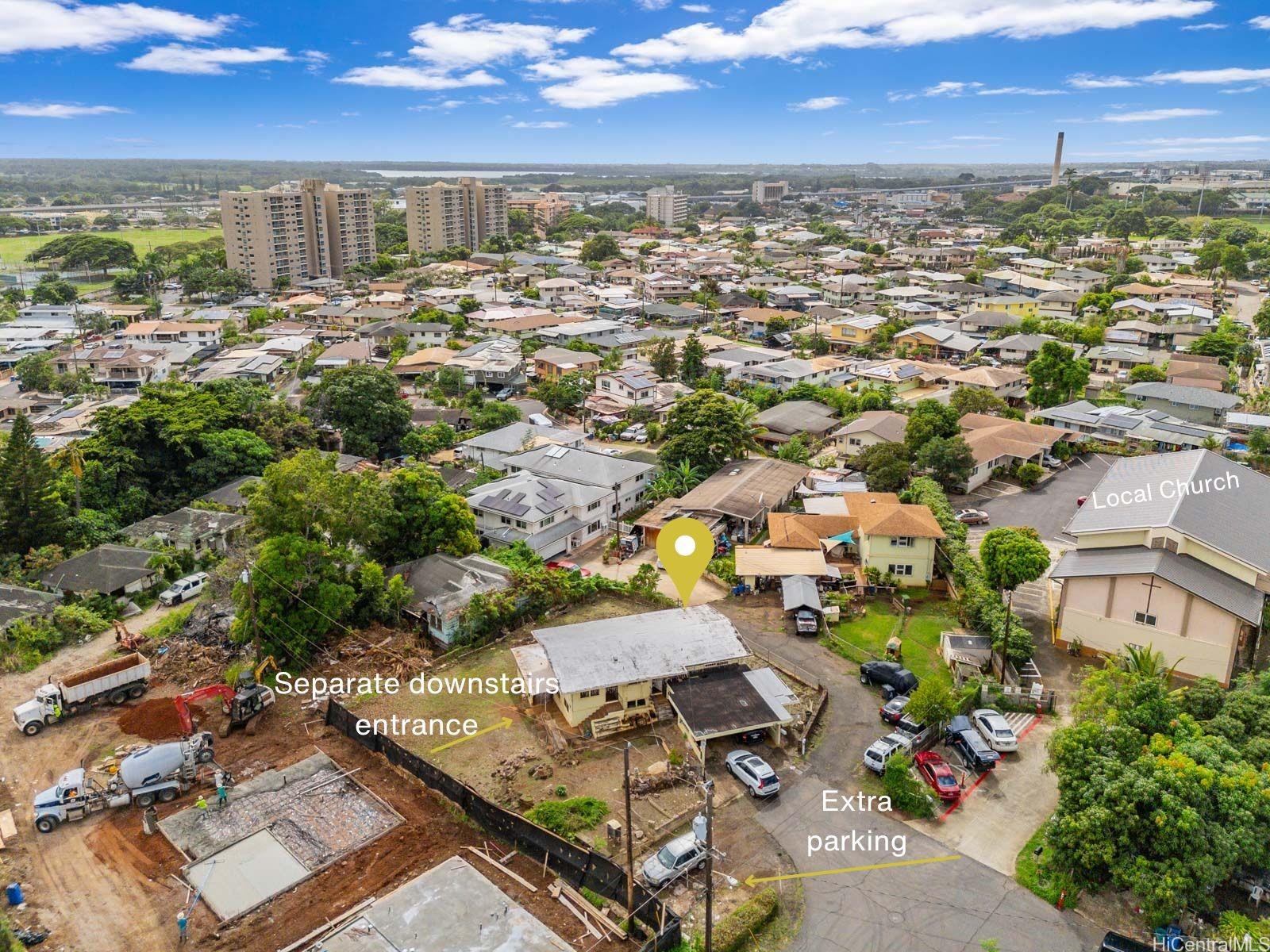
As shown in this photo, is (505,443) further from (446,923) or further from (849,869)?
(849,869)

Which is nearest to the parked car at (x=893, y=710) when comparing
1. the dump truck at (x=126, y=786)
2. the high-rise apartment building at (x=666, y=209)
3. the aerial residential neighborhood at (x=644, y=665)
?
the aerial residential neighborhood at (x=644, y=665)

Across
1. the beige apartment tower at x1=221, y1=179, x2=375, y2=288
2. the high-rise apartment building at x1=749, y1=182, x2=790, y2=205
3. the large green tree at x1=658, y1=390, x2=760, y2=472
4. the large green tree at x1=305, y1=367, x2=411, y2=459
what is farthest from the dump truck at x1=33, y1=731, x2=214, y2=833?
the high-rise apartment building at x1=749, y1=182, x2=790, y2=205

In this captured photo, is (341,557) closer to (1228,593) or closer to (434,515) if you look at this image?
(434,515)

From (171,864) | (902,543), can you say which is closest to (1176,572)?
(902,543)

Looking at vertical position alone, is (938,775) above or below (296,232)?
below

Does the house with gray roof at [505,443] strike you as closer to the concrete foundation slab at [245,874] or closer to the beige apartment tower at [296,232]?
the concrete foundation slab at [245,874]

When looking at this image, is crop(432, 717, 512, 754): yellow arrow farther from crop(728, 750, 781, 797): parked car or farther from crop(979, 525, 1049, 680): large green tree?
crop(979, 525, 1049, 680): large green tree
